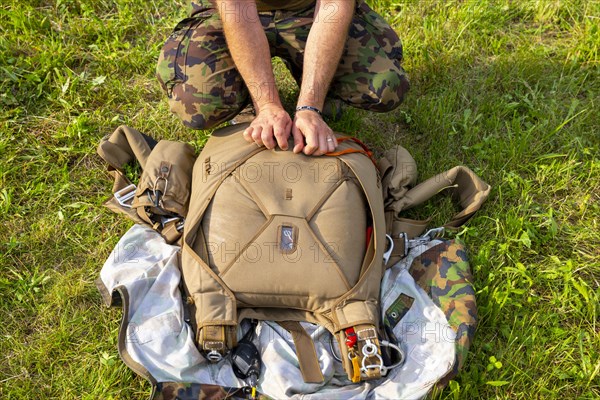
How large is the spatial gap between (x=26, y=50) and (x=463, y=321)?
3570 millimetres

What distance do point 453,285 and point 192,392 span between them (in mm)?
1452

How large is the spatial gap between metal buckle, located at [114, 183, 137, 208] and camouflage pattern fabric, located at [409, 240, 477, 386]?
5.65 feet

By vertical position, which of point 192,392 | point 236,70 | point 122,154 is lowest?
point 192,392

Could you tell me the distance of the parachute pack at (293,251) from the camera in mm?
2736

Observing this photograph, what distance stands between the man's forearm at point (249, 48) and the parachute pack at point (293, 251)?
0.27m

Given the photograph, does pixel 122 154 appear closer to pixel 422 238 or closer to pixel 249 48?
pixel 249 48

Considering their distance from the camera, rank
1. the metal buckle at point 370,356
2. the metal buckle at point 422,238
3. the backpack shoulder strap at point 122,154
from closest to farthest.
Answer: the metal buckle at point 370,356 → the metal buckle at point 422,238 → the backpack shoulder strap at point 122,154

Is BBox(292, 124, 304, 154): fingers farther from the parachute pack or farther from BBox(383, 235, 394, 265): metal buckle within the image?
BBox(383, 235, 394, 265): metal buckle

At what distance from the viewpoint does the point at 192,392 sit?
2689mm

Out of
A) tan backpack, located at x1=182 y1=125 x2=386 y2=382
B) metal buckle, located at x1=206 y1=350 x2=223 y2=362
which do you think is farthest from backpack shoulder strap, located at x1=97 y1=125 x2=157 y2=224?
metal buckle, located at x1=206 y1=350 x2=223 y2=362

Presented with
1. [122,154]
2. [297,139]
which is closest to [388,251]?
[297,139]

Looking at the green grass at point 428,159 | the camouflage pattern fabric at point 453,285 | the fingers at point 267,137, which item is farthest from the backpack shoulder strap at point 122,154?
the camouflage pattern fabric at point 453,285

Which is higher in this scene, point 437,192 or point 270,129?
point 270,129

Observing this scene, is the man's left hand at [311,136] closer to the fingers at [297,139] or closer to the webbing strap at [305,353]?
the fingers at [297,139]
